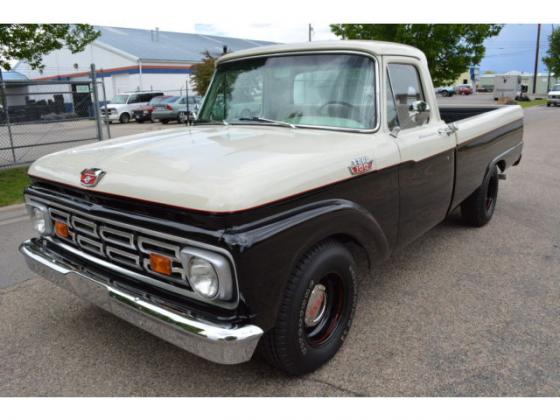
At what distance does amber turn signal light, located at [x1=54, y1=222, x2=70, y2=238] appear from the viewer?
9.95ft

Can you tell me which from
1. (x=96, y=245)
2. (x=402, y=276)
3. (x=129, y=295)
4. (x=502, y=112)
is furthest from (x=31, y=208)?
(x=502, y=112)

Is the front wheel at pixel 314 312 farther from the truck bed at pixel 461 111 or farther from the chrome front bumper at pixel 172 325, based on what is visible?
the truck bed at pixel 461 111

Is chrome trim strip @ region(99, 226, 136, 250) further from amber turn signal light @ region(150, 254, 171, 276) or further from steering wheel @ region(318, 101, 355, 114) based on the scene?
steering wheel @ region(318, 101, 355, 114)

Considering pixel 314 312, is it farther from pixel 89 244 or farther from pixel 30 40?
pixel 30 40

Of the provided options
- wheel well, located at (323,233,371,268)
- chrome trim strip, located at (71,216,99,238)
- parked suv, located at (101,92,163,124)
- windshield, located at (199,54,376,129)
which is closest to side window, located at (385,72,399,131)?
windshield, located at (199,54,376,129)

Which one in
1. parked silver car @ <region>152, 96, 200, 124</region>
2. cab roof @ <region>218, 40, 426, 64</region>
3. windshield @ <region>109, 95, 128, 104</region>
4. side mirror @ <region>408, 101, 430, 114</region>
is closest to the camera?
cab roof @ <region>218, 40, 426, 64</region>

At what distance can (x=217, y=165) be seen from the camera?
98.7 inches

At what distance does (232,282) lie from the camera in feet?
7.38

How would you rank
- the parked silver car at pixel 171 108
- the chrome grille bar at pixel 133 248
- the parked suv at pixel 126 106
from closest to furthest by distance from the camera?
the chrome grille bar at pixel 133 248, the parked silver car at pixel 171 108, the parked suv at pixel 126 106

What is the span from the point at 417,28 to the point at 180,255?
16.2m

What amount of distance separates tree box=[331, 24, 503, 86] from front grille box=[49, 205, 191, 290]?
619 inches

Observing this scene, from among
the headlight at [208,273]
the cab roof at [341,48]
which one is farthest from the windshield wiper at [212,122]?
the headlight at [208,273]

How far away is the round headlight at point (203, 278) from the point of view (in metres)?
2.28

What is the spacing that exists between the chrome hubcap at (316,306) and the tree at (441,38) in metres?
15.4
